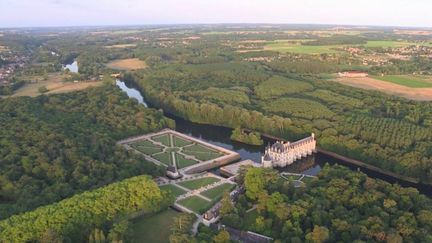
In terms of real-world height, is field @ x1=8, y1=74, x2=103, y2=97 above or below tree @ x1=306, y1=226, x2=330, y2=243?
below

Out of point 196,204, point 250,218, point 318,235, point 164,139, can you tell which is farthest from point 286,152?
point 318,235

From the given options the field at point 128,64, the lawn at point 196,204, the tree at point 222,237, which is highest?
the tree at point 222,237

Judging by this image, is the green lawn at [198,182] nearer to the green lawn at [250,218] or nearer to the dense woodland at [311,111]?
the green lawn at [250,218]

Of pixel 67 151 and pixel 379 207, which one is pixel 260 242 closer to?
pixel 379 207

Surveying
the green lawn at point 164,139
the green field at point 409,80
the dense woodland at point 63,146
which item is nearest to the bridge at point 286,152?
the dense woodland at point 63,146

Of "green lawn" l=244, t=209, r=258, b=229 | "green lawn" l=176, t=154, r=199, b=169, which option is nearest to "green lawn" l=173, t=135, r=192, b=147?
"green lawn" l=176, t=154, r=199, b=169

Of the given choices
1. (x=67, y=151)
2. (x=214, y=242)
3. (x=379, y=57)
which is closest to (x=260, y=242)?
(x=214, y=242)

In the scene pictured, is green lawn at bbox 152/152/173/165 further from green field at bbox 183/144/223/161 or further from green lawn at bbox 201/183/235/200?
green lawn at bbox 201/183/235/200
